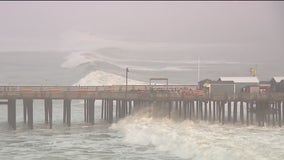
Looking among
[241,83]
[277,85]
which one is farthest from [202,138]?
[277,85]

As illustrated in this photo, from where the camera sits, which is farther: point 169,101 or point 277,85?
point 277,85

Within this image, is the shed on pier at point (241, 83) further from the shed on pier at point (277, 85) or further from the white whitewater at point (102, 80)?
the white whitewater at point (102, 80)

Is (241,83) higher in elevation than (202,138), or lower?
higher

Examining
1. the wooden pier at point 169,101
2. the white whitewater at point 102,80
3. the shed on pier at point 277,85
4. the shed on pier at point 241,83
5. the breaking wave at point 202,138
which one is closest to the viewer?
the breaking wave at point 202,138

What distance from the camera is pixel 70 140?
51.3m

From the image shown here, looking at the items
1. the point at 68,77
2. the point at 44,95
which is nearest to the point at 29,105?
the point at 44,95

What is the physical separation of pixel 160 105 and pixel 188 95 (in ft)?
17.2

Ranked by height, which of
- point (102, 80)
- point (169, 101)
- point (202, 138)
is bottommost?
point (202, 138)

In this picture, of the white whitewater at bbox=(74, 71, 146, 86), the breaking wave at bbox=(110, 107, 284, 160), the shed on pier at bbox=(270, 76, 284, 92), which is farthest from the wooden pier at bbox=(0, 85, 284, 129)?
the white whitewater at bbox=(74, 71, 146, 86)

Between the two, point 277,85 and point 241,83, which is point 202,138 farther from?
point 277,85

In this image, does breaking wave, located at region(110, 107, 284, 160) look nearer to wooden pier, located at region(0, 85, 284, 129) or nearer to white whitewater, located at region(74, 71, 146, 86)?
A: wooden pier, located at region(0, 85, 284, 129)

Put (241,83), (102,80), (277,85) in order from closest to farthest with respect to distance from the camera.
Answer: (277,85) < (241,83) < (102,80)

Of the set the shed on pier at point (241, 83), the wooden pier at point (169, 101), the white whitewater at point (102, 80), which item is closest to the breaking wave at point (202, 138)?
the wooden pier at point (169, 101)

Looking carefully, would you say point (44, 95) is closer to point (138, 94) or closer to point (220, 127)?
point (138, 94)
